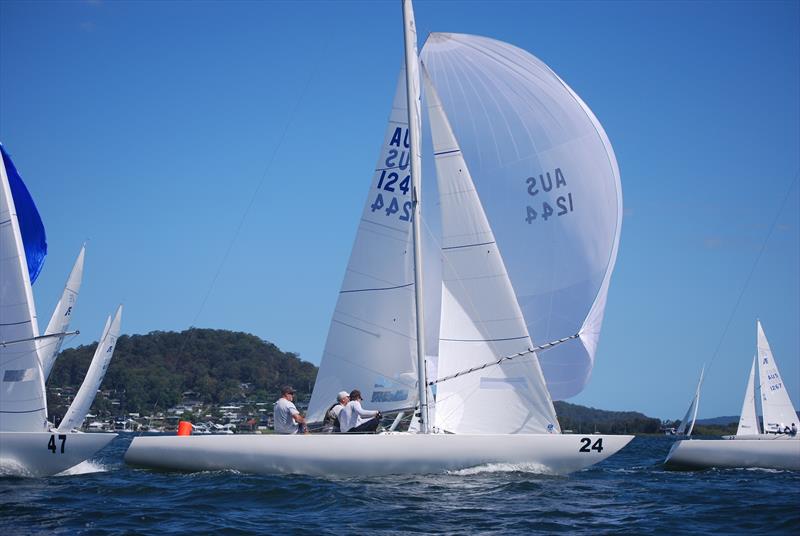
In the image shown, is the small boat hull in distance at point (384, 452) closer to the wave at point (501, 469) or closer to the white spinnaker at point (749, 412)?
the wave at point (501, 469)

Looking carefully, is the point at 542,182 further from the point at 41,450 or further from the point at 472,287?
the point at 41,450

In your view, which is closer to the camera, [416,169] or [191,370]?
[416,169]

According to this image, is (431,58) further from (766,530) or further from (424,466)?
(766,530)

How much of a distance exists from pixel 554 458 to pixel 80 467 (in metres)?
7.90

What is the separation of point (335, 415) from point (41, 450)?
440 cm

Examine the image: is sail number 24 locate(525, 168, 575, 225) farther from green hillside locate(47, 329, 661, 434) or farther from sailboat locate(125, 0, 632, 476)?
green hillside locate(47, 329, 661, 434)

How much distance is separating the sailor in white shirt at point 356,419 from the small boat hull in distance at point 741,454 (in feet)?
25.0

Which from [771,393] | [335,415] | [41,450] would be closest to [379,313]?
[335,415]

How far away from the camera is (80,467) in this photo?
15.4m

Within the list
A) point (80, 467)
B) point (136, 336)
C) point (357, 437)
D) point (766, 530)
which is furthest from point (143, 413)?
point (766, 530)

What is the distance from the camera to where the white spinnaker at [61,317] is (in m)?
15.8

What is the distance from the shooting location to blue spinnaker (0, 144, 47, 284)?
16.0 m

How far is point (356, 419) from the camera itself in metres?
13.7

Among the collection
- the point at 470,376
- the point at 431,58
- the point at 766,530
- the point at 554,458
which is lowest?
the point at 766,530
